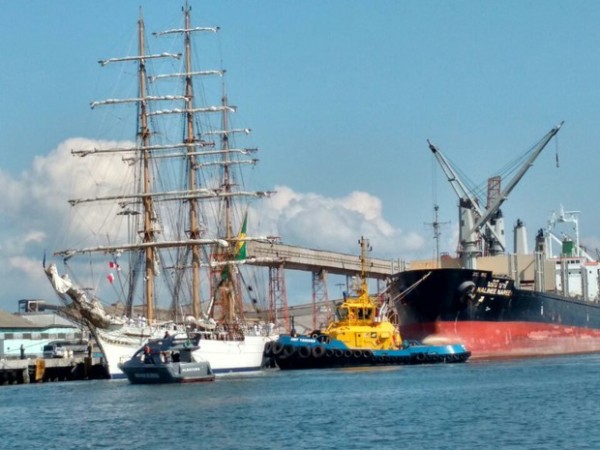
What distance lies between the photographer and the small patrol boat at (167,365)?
216ft

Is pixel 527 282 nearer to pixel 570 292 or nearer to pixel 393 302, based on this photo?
pixel 570 292

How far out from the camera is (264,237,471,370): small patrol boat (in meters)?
80.9

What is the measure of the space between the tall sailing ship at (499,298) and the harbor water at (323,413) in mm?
18155

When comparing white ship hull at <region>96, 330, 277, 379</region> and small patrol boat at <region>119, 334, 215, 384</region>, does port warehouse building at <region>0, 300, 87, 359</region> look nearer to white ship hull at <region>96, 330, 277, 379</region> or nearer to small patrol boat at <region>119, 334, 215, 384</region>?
white ship hull at <region>96, 330, 277, 379</region>

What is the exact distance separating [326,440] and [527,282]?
67.5 metres

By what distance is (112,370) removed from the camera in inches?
2933

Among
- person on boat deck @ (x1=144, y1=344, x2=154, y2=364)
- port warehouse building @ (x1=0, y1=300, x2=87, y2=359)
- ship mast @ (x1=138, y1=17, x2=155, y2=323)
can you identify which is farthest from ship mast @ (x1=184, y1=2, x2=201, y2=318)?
person on boat deck @ (x1=144, y1=344, x2=154, y2=364)

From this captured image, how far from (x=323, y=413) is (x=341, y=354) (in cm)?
3187

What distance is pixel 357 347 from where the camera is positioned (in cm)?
8175

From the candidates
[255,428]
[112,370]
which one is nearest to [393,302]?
[112,370]

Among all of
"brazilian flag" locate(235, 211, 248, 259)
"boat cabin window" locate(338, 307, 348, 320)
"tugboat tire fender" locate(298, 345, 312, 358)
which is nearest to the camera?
"tugboat tire fender" locate(298, 345, 312, 358)

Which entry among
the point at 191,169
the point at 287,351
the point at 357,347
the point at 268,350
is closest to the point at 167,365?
the point at 287,351

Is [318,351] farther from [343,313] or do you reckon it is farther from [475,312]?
[475,312]

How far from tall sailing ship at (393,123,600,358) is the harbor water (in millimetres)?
18155
